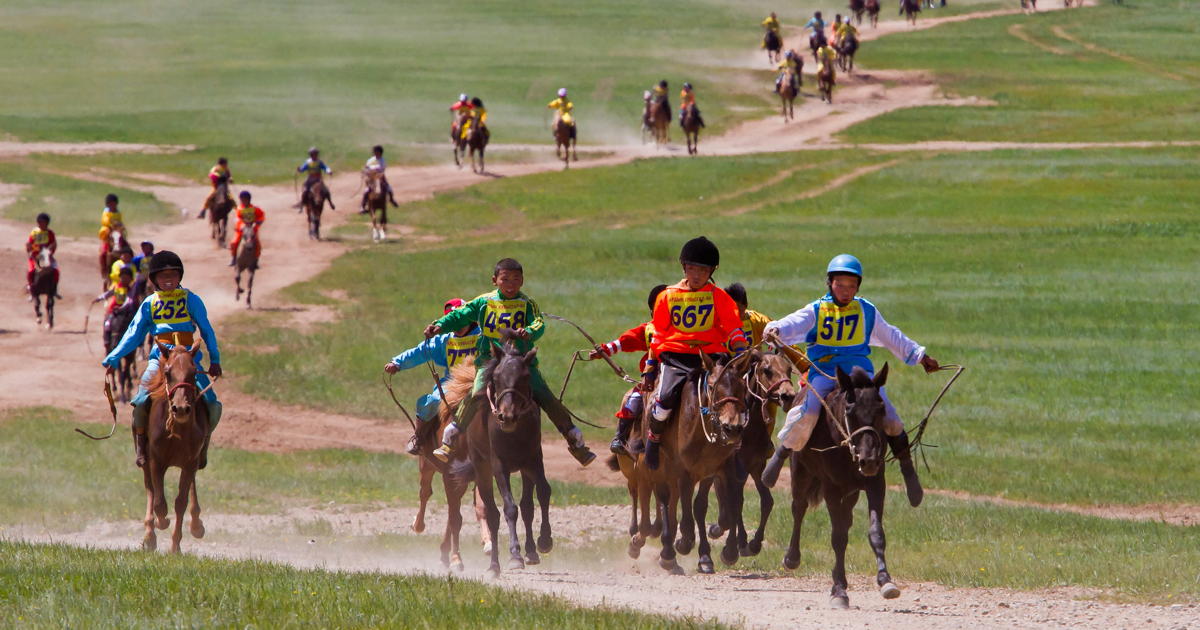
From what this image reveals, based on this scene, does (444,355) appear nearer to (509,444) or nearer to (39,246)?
(509,444)

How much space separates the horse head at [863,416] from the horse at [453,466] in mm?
4171

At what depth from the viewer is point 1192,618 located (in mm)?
12242

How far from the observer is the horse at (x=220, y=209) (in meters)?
43.9

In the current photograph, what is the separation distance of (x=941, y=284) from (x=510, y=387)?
77.3 ft

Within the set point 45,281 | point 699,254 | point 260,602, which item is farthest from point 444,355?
point 45,281

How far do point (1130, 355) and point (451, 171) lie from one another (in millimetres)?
32674

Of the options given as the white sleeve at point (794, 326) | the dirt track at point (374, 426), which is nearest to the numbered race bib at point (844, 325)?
Result: the white sleeve at point (794, 326)

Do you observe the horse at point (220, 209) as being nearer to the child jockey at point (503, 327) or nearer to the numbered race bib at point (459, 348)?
the numbered race bib at point (459, 348)

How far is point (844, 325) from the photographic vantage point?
44.4ft

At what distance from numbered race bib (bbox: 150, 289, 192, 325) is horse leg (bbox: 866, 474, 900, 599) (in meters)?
7.36

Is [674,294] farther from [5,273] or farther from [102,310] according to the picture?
[5,273]

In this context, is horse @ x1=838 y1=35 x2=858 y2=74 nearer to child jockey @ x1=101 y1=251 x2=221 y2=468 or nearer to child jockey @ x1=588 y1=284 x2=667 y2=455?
child jockey @ x1=588 y1=284 x2=667 y2=455

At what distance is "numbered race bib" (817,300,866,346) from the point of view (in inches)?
532

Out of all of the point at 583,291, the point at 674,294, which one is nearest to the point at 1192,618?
the point at 674,294
